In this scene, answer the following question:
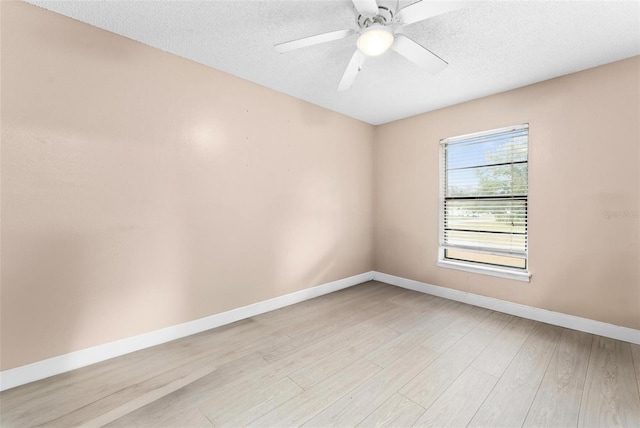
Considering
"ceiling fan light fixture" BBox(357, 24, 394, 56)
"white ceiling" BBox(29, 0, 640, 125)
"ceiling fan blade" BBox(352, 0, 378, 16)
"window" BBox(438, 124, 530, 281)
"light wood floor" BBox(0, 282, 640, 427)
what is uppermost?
"white ceiling" BBox(29, 0, 640, 125)

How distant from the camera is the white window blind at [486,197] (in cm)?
301

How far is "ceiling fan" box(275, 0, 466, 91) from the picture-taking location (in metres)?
1.51

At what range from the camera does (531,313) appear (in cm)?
287

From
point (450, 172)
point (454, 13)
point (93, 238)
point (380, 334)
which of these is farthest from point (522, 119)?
point (93, 238)

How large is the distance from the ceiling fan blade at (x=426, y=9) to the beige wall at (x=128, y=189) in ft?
6.03

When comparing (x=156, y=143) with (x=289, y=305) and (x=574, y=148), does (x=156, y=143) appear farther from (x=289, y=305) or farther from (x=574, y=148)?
(x=574, y=148)

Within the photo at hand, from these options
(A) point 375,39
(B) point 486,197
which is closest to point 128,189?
(A) point 375,39

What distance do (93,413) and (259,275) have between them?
164 centimetres

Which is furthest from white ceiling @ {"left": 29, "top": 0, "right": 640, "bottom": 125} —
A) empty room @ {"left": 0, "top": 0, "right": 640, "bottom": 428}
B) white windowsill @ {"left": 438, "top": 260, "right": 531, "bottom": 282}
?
white windowsill @ {"left": 438, "top": 260, "right": 531, "bottom": 282}

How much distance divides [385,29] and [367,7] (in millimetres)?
162

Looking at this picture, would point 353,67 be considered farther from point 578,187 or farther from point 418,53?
point 578,187

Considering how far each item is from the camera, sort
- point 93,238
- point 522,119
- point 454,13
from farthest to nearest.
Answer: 1. point 522,119
2. point 93,238
3. point 454,13

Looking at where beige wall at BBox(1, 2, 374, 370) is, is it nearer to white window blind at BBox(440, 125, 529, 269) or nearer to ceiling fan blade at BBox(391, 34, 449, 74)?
ceiling fan blade at BBox(391, 34, 449, 74)

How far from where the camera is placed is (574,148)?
262 centimetres
